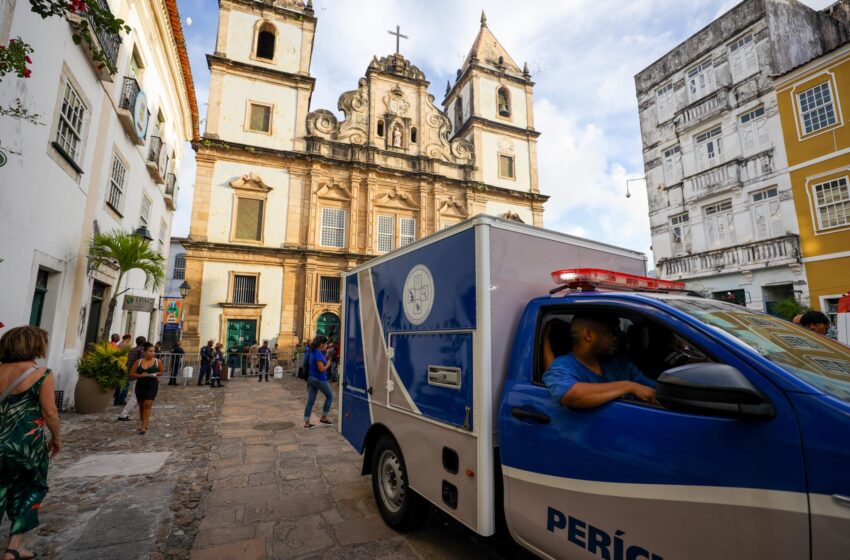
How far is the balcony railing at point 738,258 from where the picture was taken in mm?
14047

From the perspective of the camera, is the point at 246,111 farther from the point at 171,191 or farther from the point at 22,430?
the point at 22,430

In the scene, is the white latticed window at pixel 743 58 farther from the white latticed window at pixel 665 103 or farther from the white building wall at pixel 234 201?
the white building wall at pixel 234 201

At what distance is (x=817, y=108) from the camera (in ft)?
44.8

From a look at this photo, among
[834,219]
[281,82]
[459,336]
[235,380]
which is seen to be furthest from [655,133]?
[235,380]

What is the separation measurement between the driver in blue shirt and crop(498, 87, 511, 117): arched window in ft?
95.2

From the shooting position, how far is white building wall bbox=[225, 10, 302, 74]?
71.6ft

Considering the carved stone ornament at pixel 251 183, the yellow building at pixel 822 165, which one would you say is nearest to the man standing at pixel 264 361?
the carved stone ornament at pixel 251 183

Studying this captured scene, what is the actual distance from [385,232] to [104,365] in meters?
16.3

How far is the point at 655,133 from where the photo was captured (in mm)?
19672

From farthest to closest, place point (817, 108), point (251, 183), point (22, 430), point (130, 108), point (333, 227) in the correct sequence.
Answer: point (333, 227), point (251, 183), point (817, 108), point (130, 108), point (22, 430)

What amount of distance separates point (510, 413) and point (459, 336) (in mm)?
667

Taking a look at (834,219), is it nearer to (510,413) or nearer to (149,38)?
(510,413)

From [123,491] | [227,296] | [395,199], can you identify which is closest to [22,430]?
[123,491]

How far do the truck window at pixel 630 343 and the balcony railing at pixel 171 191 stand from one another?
19.0m
